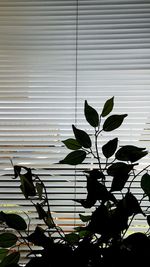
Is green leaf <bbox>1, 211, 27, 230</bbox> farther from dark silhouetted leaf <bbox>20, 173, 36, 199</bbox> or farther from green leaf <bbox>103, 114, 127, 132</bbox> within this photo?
green leaf <bbox>103, 114, 127, 132</bbox>

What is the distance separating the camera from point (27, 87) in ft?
4.74

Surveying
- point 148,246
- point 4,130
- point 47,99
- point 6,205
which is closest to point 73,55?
point 47,99

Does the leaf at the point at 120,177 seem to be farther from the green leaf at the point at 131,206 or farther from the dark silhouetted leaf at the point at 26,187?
the dark silhouetted leaf at the point at 26,187

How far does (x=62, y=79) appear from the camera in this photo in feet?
4.74

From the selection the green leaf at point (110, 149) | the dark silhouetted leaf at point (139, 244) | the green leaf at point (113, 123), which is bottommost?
the dark silhouetted leaf at point (139, 244)

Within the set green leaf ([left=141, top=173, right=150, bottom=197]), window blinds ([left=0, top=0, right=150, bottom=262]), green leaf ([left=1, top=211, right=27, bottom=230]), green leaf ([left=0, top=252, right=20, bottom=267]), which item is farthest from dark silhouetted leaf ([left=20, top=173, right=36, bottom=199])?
window blinds ([left=0, top=0, right=150, bottom=262])

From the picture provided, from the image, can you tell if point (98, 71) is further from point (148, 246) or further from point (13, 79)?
point (148, 246)

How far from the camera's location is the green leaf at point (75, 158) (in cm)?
92

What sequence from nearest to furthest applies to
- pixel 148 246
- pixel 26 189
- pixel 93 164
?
pixel 148 246, pixel 26 189, pixel 93 164

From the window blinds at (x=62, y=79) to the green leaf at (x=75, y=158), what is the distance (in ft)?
1.47

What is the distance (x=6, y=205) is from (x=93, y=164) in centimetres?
47

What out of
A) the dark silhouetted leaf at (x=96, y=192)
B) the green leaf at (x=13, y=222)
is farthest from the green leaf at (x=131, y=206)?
the green leaf at (x=13, y=222)

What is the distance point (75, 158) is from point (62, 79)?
630mm

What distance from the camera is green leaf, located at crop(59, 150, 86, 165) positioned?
0.92m
